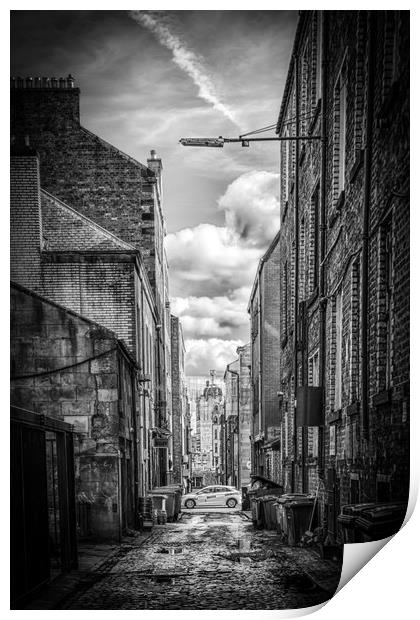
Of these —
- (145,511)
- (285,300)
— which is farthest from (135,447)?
(285,300)

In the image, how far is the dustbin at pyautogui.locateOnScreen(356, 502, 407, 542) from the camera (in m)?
5.33

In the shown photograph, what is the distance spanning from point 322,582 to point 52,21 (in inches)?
190

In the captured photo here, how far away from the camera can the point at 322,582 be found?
614 cm

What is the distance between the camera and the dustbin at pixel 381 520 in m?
5.33

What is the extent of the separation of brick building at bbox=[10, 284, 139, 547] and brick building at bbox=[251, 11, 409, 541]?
9.20 ft

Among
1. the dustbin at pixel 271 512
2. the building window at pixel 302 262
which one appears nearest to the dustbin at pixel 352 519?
the building window at pixel 302 262

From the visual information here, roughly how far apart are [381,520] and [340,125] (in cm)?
446

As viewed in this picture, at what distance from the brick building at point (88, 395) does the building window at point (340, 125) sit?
339 centimetres

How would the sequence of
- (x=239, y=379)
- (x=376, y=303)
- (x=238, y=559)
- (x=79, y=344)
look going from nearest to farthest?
(x=376, y=303), (x=238, y=559), (x=79, y=344), (x=239, y=379)

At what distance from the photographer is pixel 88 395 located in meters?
11.2

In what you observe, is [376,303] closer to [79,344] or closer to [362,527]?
[362,527]

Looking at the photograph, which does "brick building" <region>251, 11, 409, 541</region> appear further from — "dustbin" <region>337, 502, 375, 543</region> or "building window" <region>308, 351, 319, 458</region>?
"dustbin" <region>337, 502, 375, 543</region>

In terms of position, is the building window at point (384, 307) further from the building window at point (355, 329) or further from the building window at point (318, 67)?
the building window at point (318, 67)
